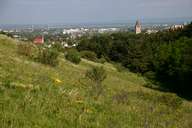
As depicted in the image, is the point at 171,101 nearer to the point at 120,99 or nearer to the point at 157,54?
the point at 120,99

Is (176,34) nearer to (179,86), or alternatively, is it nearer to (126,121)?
(179,86)

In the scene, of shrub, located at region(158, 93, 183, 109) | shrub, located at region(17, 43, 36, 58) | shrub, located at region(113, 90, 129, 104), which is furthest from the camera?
shrub, located at region(17, 43, 36, 58)

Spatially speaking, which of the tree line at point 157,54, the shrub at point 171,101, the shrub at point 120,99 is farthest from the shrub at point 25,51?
the tree line at point 157,54

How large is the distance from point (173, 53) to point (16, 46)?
99.9ft

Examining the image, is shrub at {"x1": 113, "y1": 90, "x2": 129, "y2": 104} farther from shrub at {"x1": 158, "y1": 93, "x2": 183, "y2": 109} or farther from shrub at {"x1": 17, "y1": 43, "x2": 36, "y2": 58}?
shrub at {"x1": 17, "y1": 43, "x2": 36, "y2": 58}

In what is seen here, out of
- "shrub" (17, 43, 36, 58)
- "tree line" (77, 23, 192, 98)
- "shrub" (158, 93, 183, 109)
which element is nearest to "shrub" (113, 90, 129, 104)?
"shrub" (158, 93, 183, 109)

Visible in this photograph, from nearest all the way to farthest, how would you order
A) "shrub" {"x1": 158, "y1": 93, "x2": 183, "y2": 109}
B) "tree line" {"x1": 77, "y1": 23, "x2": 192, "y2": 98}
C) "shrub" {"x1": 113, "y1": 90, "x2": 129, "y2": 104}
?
1. "shrub" {"x1": 113, "y1": 90, "x2": 129, "y2": 104}
2. "shrub" {"x1": 158, "y1": 93, "x2": 183, "y2": 109}
3. "tree line" {"x1": 77, "y1": 23, "x2": 192, "y2": 98}

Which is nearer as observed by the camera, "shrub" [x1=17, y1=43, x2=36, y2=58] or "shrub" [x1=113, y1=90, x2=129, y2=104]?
"shrub" [x1=113, y1=90, x2=129, y2=104]

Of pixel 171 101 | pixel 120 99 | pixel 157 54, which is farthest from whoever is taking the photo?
pixel 157 54

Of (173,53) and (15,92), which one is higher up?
(15,92)

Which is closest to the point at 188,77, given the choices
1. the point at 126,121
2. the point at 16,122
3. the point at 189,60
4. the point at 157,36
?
the point at 189,60

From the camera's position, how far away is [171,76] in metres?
51.8

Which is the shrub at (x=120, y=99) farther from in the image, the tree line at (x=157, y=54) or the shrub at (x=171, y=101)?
the tree line at (x=157, y=54)

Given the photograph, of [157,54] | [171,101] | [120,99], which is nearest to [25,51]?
[171,101]
